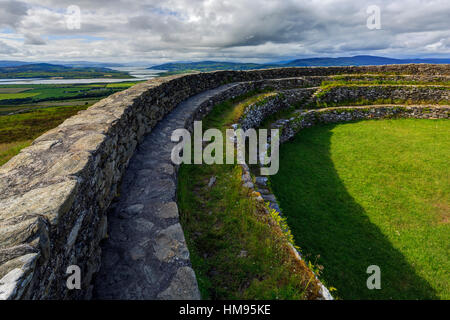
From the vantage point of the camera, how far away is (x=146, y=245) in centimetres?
337

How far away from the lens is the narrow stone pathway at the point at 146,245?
283cm

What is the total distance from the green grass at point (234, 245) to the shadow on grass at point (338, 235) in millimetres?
2455

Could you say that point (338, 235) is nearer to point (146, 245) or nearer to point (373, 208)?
point (373, 208)

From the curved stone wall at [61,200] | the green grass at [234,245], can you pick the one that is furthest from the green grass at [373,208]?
the curved stone wall at [61,200]

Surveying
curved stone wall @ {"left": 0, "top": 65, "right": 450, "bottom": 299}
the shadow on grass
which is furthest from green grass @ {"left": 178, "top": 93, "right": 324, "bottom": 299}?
the shadow on grass

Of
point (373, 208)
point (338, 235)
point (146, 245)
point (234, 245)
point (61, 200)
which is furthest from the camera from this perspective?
point (373, 208)

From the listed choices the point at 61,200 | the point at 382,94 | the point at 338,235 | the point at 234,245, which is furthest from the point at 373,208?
the point at 382,94

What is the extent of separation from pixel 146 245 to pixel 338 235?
6111mm

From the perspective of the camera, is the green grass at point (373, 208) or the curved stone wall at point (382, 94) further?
the curved stone wall at point (382, 94)

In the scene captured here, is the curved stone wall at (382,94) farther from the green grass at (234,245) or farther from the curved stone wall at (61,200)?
the curved stone wall at (61,200)

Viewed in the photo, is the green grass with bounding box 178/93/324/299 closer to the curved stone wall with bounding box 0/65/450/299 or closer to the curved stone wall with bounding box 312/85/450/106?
the curved stone wall with bounding box 0/65/450/299

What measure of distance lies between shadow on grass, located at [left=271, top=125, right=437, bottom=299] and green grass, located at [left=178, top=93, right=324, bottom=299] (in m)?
2.45
